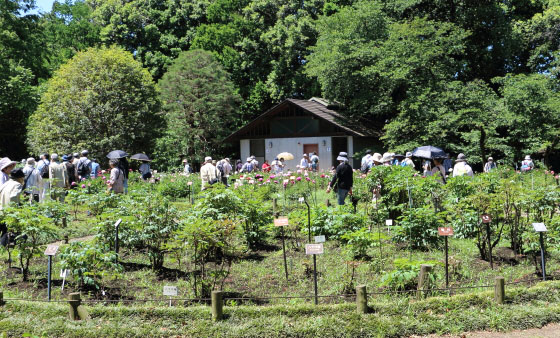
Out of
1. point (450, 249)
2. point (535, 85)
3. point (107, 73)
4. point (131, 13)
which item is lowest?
point (450, 249)

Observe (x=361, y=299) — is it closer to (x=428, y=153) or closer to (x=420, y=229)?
(x=420, y=229)

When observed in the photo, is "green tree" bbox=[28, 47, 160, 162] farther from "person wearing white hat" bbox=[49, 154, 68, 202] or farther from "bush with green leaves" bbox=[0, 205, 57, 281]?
"bush with green leaves" bbox=[0, 205, 57, 281]

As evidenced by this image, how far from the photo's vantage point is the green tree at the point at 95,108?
25578mm

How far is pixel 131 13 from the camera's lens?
1511 inches

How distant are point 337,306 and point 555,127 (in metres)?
22.0

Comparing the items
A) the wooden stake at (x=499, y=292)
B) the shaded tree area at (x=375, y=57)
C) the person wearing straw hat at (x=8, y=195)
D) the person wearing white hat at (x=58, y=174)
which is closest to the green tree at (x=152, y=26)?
the shaded tree area at (x=375, y=57)

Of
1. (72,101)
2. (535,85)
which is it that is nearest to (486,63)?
(535,85)

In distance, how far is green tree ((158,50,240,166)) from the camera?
3244 centimetres

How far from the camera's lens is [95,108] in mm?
25734

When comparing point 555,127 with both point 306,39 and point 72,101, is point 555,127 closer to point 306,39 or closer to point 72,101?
point 306,39

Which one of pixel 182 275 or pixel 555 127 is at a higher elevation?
pixel 555 127

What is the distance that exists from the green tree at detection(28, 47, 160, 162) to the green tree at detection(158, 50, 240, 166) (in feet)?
14.6

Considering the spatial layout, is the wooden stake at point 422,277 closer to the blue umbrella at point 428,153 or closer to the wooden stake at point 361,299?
the wooden stake at point 361,299

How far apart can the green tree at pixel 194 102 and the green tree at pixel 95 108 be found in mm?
4457
